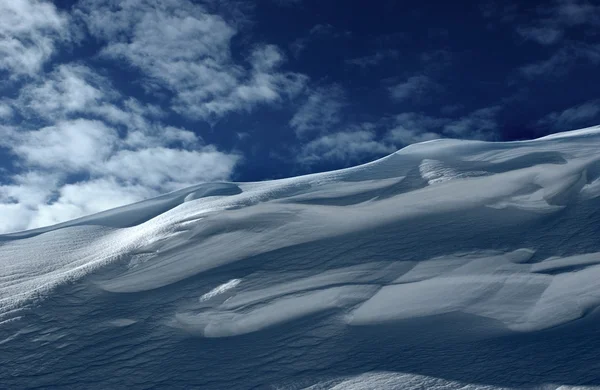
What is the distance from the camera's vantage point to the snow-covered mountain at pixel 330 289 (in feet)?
16.3

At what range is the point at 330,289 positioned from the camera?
643cm

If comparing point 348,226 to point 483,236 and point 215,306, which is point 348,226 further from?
point 215,306

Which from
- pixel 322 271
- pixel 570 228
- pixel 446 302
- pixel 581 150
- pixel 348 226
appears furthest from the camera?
pixel 581 150

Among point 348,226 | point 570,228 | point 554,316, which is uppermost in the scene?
point 348,226

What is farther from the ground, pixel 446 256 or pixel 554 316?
pixel 446 256

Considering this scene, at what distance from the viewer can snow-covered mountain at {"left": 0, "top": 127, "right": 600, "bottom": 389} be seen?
498 cm

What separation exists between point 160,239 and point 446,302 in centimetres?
416

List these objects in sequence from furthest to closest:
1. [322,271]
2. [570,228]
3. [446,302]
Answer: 1. [570,228]
2. [322,271]
3. [446,302]

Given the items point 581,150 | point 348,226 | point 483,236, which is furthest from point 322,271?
point 581,150

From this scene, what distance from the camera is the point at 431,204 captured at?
27.9 ft

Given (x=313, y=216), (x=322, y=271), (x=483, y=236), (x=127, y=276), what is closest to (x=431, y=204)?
(x=483, y=236)

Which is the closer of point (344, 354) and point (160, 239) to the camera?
point (344, 354)

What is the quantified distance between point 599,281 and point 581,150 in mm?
5215

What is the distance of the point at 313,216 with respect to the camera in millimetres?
8336
